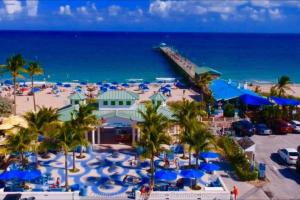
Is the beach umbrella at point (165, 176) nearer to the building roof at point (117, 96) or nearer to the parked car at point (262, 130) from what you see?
the building roof at point (117, 96)

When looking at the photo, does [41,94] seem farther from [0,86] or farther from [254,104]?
[254,104]

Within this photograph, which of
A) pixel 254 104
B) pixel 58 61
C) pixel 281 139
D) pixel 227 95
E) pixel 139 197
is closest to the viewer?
pixel 139 197

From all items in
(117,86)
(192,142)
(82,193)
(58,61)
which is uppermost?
(58,61)

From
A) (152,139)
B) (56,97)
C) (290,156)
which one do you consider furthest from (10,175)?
(56,97)

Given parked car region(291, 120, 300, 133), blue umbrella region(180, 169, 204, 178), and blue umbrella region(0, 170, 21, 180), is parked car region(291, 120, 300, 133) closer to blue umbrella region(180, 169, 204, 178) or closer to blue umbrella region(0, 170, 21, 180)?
blue umbrella region(180, 169, 204, 178)

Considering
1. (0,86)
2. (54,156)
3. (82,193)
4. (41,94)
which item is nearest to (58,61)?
(0,86)

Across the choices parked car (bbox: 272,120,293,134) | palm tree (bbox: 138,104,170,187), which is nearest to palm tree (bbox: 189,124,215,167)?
palm tree (bbox: 138,104,170,187)

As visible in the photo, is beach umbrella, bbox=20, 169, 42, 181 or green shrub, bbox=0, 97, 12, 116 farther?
green shrub, bbox=0, 97, 12, 116

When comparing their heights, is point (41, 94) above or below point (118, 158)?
above
